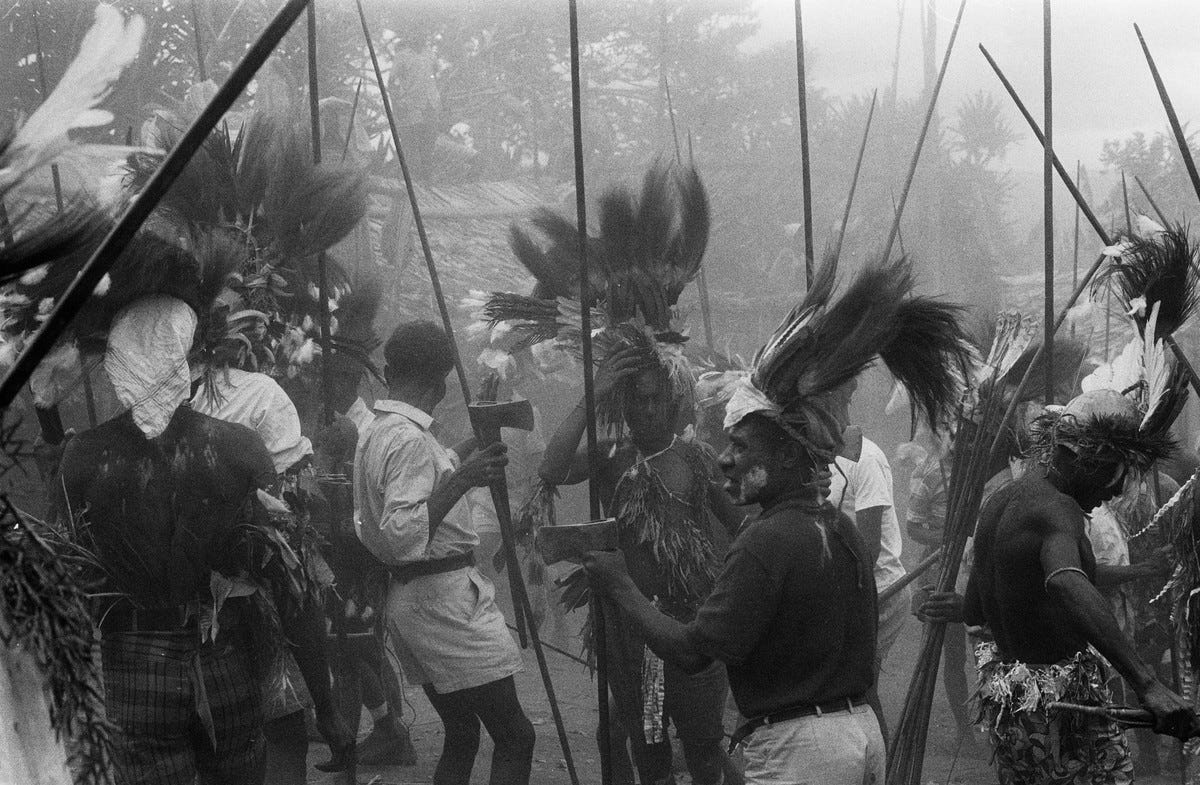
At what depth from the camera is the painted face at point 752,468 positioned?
366cm

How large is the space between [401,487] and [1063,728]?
8.26 ft

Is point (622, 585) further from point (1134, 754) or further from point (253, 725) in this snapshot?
point (1134, 754)

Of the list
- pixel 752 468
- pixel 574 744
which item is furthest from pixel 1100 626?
pixel 574 744

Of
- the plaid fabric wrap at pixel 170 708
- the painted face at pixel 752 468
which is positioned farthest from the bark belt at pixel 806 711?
the plaid fabric wrap at pixel 170 708

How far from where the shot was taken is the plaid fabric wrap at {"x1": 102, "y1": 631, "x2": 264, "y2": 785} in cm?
407

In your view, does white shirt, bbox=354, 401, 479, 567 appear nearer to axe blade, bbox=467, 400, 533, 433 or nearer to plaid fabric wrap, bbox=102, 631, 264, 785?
axe blade, bbox=467, 400, 533, 433

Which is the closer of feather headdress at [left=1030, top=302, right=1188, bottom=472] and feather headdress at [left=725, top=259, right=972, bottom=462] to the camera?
feather headdress at [left=725, top=259, right=972, bottom=462]

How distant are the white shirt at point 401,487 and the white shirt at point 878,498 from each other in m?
1.97

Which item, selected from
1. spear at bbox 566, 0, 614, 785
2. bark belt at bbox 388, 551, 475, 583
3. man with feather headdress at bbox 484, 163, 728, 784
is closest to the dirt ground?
bark belt at bbox 388, 551, 475, 583

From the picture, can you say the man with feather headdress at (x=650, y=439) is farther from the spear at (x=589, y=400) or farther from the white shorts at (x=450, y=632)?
the spear at (x=589, y=400)

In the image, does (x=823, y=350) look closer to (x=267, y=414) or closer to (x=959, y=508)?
(x=959, y=508)

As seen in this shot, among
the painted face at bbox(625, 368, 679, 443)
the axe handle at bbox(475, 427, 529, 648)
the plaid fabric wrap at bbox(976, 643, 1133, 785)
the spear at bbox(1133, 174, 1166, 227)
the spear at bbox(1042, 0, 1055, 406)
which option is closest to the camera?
the plaid fabric wrap at bbox(976, 643, 1133, 785)

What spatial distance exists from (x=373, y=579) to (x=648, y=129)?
66.4 feet

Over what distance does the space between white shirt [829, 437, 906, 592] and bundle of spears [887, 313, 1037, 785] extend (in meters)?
1.43
